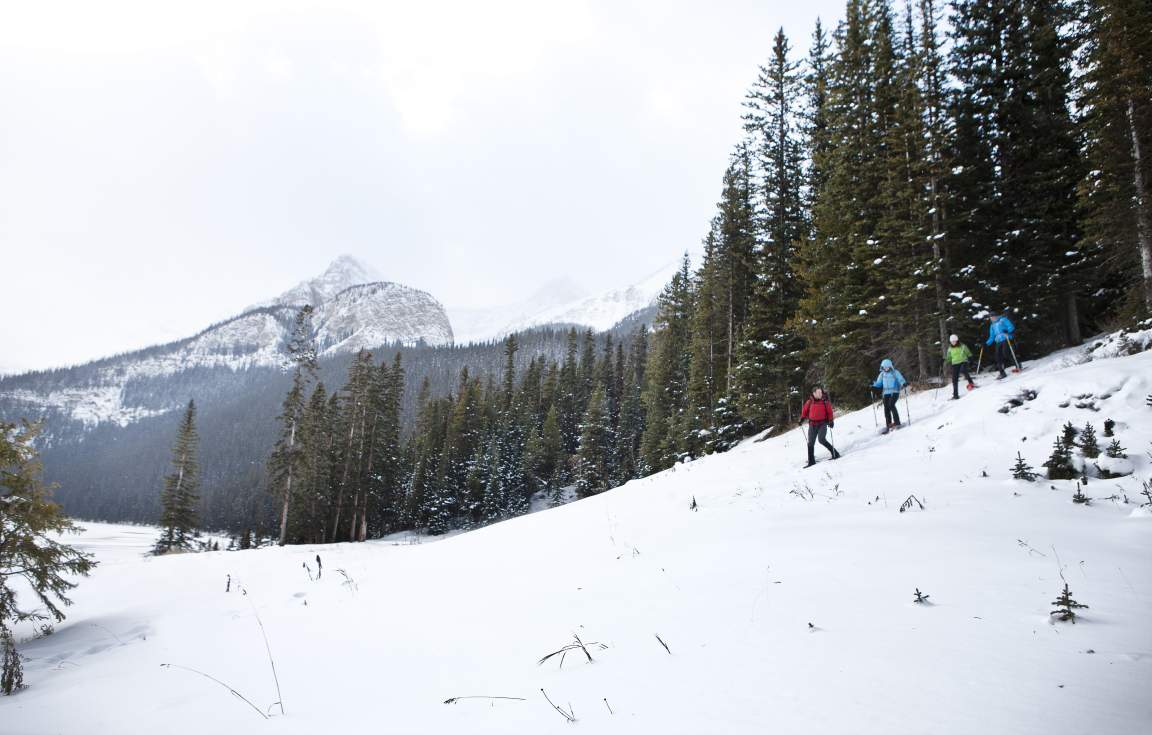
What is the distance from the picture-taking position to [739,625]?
393 centimetres

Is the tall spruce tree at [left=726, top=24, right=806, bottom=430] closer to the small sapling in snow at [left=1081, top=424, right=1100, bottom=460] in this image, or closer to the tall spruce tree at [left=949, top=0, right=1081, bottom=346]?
the tall spruce tree at [left=949, top=0, right=1081, bottom=346]

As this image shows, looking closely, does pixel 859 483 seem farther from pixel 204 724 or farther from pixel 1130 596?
pixel 204 724

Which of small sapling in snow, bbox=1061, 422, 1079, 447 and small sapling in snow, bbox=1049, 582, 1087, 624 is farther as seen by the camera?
small sapling in snow, bbox=1061, 422, 1079, 447

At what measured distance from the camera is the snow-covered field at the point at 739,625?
9.17ft

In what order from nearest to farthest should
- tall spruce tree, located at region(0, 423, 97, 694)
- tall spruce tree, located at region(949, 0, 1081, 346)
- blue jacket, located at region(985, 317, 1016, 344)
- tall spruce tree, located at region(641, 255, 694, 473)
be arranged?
tall spruce tree, located at region(0, 423, 97, 694) → blue jacket, located at region(985, 317, 1016, 344) → tall spruce tree, located at region(949, 0, 1081, 346) → tall spruce tree, located at region(641, 255, 694, 473)

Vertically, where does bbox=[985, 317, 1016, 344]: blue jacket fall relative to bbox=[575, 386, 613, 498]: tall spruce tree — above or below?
above

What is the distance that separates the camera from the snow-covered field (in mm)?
2795

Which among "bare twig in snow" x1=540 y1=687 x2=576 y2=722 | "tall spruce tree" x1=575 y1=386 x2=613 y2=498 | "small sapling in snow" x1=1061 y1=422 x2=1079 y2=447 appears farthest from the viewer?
"tall spruce tree" x1=575 y1=386 x2=613 y2=498

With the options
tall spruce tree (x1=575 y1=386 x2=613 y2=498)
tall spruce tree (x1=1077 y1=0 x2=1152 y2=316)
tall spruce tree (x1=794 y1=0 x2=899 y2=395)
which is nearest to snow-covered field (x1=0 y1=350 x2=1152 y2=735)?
tall spruce tree (x1=1077 y1=0 x2=1152 y2=316)

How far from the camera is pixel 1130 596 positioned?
3773 millimetres

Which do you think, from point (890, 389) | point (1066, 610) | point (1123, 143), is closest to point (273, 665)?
point (1066, 610)

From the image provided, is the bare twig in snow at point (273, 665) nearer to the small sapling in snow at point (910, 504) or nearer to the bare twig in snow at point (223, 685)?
the bare twig in snow at point (223, 685)

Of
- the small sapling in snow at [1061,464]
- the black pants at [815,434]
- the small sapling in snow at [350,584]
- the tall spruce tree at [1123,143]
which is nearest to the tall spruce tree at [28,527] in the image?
the small sapling in snow at [350,584]

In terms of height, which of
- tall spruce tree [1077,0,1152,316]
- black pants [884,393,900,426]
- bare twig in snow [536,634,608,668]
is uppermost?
tall spruce tree [1077,0,1152,316]
